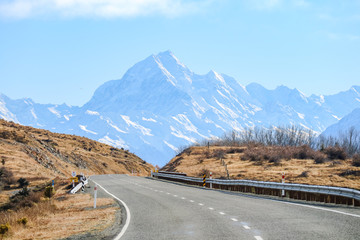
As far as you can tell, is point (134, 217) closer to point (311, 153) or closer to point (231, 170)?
point (231, 170)

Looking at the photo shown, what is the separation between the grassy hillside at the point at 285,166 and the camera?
1769 inches

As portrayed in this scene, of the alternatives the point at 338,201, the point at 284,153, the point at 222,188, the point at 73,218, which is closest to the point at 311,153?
the point at 284,153

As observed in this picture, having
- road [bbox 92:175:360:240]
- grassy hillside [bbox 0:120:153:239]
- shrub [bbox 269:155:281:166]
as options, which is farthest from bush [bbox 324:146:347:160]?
road [bbox 92:175:360:240]

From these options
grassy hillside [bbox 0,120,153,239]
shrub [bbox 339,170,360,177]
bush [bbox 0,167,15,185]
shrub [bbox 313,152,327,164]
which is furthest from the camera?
shrub [bbox 313,152,327,164]

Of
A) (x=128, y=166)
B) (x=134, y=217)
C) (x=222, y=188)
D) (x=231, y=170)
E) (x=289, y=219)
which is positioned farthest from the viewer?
(x=128, y=166)

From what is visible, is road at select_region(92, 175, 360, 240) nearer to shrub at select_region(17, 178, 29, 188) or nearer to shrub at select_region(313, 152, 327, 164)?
shrub at select_region(17, 178, 29, 188)

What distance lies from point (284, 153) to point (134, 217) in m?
51.5

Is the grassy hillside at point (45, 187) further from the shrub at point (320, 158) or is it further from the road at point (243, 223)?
the shrub at point (320, 158)

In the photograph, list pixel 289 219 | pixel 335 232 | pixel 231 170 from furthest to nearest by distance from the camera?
pixel 231 170 → pixel 289 219 → pixel 335 232

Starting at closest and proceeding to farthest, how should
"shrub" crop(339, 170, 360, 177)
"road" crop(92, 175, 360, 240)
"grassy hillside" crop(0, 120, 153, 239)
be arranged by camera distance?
1. "road" crop(92, 175, 360, 240)
2. "grassy hillside" crop(0, 120, 153, 239)
3. "shrub" crop(339, 170, 360, 177)

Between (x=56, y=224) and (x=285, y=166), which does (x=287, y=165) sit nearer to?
(x=285, y=166)

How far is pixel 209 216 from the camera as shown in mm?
16984

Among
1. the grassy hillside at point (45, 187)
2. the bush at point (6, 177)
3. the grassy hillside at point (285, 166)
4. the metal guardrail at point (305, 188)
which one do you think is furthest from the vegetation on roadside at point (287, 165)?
the bush at point (6, 177)

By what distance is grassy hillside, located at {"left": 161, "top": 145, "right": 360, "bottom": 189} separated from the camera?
4494 cm
